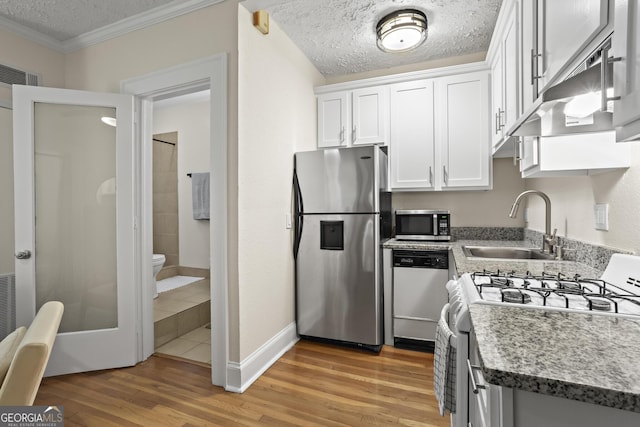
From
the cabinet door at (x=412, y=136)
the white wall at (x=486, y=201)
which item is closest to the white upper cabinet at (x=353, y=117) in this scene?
the cabinet door at (x=412, y=136)

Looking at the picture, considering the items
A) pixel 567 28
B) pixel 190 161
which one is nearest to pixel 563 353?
pixel 567 28

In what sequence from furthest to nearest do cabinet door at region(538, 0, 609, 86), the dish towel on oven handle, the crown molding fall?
the crown molding < the dish towel on oven handle < cabinet door at region(538, 0, 609, 86)

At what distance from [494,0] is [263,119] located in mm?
1826

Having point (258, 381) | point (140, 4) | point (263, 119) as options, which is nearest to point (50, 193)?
point (140, 4)

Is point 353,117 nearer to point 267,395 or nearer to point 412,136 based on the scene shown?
point 412,136

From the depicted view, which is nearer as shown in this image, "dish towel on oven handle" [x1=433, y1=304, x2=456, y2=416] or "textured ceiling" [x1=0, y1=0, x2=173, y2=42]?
"dish towel on oven handle" [x1=433, y1=304, x2=456, y2=416]

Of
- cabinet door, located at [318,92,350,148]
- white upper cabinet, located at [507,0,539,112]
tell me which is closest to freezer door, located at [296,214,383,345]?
cabinet door, located at [318,92,350,148]

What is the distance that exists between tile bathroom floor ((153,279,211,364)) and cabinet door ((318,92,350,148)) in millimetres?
2127

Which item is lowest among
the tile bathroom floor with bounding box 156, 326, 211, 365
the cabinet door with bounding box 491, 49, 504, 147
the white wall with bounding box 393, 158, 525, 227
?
the tile bathroom floor with bounding box 156, 326, 211, 365

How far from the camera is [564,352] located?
0.65 meters

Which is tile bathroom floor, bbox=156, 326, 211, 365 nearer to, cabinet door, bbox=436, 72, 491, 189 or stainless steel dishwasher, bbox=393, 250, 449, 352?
stainless steel dishwasher, bbox=393, 250, 449, 352

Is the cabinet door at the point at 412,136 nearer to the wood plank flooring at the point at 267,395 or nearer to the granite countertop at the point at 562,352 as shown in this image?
the wood plank flooring at the point at 267,395

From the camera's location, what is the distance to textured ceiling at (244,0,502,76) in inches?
88.0

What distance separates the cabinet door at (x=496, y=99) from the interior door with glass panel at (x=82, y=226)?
270 cm
